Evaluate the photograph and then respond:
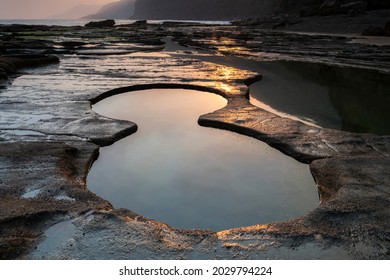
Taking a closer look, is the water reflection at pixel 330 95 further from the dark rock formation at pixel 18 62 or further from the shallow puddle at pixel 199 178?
the dark rock formation at pixel 18 62

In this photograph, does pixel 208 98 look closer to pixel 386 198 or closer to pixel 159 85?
pixel 159 85

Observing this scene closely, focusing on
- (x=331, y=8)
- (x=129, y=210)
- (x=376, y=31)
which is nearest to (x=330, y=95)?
(x=129, y=210)

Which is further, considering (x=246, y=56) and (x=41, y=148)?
(x=246, y=56)

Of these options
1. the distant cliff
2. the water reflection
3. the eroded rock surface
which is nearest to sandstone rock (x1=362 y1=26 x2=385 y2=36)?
the distant cliff

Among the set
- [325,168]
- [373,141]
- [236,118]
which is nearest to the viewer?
[325,168]

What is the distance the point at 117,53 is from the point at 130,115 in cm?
1129

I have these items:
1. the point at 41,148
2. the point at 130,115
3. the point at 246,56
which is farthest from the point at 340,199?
the point at 246,56

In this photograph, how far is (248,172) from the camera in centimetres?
447

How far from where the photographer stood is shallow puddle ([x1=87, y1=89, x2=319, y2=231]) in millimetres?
3510

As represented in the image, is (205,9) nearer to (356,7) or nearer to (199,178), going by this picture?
(356,7)

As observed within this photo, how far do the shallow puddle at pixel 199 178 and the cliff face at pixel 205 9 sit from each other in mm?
109328

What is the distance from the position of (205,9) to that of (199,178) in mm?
164520

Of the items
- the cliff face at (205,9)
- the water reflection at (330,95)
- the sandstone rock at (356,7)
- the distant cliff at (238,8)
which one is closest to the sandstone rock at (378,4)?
the distant cliff at (238,8)

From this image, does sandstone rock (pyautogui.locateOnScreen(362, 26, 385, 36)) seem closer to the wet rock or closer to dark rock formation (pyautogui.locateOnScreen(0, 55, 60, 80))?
the wet rock
